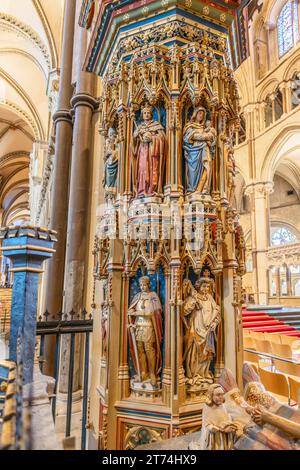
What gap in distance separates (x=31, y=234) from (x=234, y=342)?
1.72 metres

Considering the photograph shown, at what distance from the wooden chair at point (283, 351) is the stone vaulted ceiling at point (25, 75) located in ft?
16.4

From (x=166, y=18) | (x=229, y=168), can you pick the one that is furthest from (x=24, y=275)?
(x=166, y=18)

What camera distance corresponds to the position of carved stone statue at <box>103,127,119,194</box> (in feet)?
9.23

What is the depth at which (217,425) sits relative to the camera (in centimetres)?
146

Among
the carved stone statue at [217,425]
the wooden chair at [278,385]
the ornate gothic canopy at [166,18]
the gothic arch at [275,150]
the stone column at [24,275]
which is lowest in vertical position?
the wooden chair at [278,385]

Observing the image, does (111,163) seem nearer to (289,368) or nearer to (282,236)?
(289,368)

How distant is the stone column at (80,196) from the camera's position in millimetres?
4332

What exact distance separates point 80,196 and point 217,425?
12.1ft

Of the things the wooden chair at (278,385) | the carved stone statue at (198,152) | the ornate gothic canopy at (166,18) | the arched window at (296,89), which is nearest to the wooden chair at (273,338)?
the wooden chair at (278,385)

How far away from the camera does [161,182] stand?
256 centimetres

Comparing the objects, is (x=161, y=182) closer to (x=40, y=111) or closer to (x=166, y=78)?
(x=166, y=78)

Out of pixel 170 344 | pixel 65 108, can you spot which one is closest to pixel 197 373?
pixel 170 344

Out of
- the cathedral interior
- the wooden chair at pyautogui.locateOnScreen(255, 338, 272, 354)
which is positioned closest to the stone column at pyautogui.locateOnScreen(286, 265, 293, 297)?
the wooden chair at pyautogui.locateOnScreen(255, 338, 272, 354)

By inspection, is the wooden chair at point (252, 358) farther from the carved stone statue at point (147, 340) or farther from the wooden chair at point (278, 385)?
the carved stone statue at point (147, 340)
